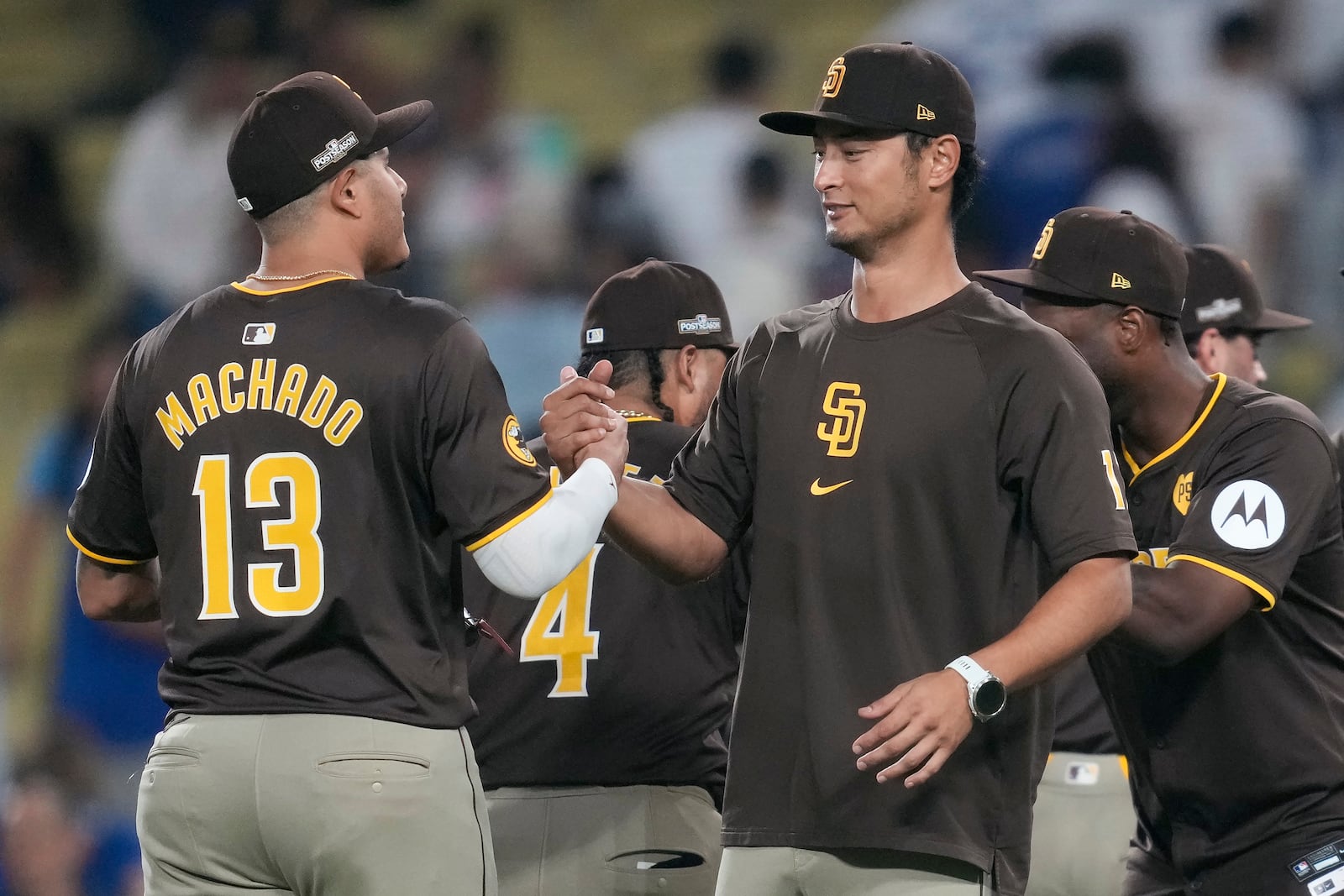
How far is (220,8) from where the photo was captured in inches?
356

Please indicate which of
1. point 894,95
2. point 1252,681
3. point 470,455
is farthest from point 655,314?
point 1252,681

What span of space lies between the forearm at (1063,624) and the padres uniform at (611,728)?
1082 mm

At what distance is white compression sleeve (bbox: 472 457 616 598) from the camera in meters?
2.71

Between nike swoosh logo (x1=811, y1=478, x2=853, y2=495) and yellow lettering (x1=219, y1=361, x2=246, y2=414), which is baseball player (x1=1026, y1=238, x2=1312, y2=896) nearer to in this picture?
nike swoosh logo (x1=811, y1=478, x2=853, y2=495)

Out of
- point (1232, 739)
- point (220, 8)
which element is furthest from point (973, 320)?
point (220, 8)

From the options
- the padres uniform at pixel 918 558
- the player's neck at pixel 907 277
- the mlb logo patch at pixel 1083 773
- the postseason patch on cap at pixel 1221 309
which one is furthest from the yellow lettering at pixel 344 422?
the postseason patch on cap at pixel 1221 309

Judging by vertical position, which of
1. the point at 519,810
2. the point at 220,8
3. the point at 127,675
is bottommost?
the point at 127,675

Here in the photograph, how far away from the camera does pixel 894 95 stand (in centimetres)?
286

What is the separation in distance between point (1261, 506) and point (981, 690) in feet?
3.55

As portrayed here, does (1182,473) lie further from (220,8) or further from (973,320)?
(220,8)

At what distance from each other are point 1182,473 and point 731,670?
1.03 meters

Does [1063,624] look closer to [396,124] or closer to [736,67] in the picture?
[396,124]

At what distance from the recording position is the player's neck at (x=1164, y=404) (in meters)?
3.54

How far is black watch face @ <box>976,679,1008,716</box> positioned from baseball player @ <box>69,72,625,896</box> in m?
0.68
